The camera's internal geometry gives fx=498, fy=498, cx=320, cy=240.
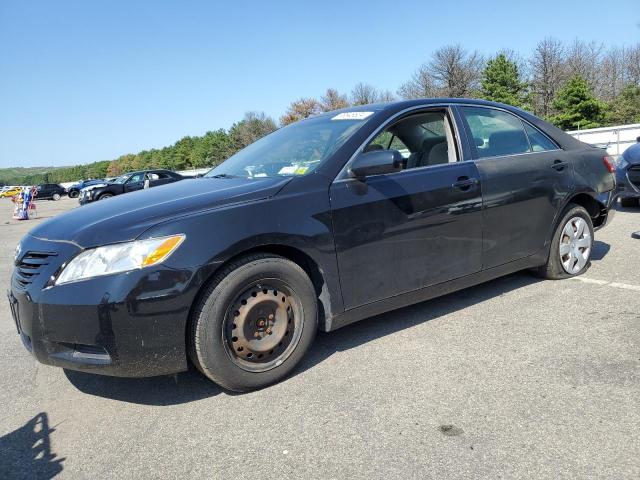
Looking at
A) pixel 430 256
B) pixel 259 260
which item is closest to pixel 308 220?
pixel 259 260

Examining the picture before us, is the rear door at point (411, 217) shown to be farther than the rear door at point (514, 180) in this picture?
No

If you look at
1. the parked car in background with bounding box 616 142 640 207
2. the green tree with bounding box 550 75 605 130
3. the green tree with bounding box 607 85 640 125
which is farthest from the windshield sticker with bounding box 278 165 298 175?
the green tree with bounding box 607 85 640 125

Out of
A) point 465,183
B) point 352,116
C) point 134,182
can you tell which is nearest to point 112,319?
point 352,116

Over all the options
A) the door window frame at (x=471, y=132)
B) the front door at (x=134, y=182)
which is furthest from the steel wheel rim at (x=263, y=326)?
the front door at (x=134, y=182)

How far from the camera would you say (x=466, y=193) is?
11.9ft

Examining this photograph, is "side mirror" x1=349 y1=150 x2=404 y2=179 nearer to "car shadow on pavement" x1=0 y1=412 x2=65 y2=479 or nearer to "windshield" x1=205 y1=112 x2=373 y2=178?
"windshield" x1=205 y1=112 x2=373 y2=178

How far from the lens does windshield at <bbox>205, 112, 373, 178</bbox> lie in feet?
10.8

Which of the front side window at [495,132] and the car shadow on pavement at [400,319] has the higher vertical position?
the front side window at [495,132]

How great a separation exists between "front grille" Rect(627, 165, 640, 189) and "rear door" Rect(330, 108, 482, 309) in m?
5.23

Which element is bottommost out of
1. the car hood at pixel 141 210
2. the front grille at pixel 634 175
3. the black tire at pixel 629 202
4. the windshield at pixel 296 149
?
the black tire at pixel 629 202

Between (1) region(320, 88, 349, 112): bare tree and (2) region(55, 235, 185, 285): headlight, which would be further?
(1) region(320, 88, 349, 112): bare tree

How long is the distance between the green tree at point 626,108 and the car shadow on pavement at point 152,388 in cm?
4221

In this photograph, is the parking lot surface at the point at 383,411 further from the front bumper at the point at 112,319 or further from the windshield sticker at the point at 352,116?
the windshield sticker at the point at 352,116

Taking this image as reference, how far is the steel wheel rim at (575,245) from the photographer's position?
4.47 m
